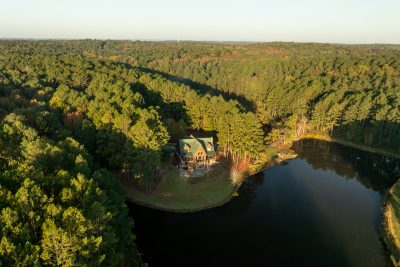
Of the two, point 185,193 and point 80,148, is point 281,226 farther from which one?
point 80,148

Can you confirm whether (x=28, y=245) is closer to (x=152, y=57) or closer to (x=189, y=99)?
(x=189, y=99)

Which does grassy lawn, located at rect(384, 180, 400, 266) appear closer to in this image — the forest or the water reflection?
the water reflection

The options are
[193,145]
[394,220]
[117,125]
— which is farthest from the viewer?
[193,145]

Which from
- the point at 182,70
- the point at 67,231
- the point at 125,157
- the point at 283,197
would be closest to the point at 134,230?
the point at 125,157

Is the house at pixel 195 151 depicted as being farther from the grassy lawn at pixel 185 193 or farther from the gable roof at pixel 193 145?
the grassy lawn at pixel 185 193

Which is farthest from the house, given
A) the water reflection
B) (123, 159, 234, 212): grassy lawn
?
the water reflection

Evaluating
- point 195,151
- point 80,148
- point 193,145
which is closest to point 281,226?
point 195,151
